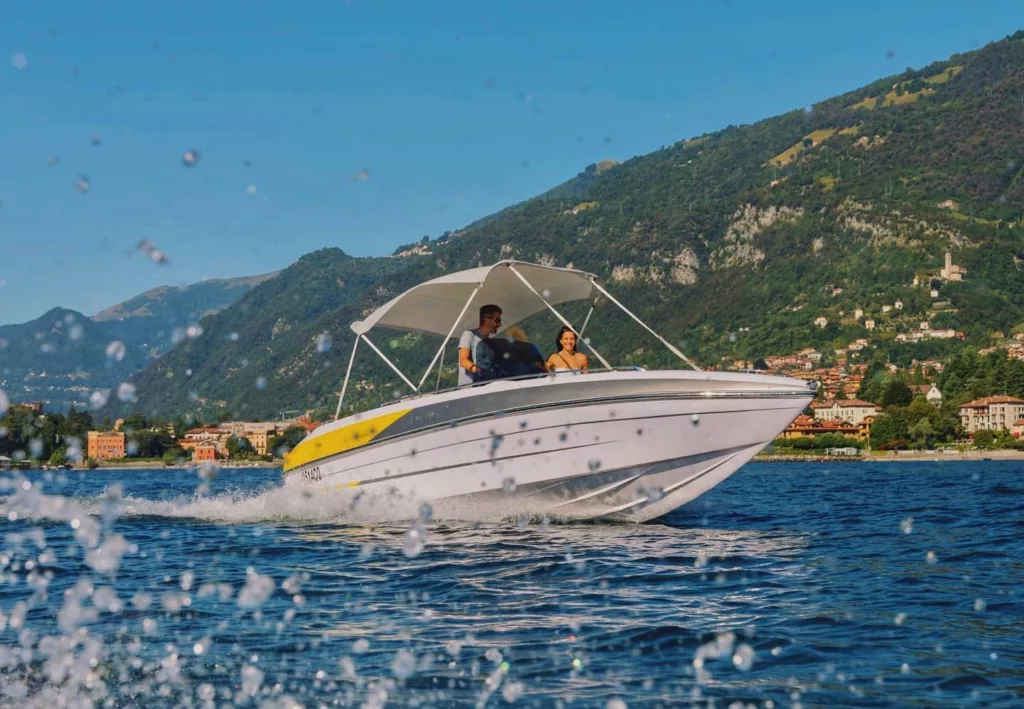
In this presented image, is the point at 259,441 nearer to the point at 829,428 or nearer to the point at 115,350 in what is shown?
the point at 829,428

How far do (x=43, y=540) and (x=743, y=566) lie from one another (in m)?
9.43

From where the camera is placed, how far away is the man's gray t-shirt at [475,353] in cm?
1411

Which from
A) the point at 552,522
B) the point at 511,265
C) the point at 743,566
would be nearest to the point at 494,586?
the point at 743,566

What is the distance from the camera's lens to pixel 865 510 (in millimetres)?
16969

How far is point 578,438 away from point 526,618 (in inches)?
222

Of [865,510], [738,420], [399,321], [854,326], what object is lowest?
[865,510]

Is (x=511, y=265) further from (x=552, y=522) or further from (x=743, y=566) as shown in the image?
(x=743, y=566)

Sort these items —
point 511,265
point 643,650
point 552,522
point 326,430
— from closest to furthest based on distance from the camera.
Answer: point 643,650 → point 552,522 → point 511,265 → point 326,430

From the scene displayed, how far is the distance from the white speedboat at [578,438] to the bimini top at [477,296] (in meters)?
0.86

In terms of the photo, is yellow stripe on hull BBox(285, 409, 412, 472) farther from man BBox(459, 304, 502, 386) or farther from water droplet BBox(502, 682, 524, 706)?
water droplet BBox(502, 682, 524, 706)

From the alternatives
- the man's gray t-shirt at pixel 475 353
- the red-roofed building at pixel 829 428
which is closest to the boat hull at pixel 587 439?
the man's gray t-shirt at pixel 475 353

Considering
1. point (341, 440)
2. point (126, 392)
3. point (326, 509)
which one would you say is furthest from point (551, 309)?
point (126, 392)

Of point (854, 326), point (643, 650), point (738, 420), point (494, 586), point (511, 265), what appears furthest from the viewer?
point (854, 326)

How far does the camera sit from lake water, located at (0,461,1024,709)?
5.65m
